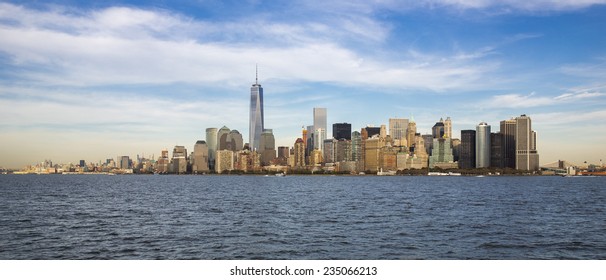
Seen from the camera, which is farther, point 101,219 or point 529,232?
point 101,219

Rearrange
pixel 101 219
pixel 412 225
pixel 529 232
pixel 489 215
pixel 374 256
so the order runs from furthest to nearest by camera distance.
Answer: pixel 489 215, pixel 101 219, pixel 412 225, pixel 529 232, pixel 374 256

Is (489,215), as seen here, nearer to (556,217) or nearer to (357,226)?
(556,217)

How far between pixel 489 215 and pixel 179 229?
80.0ft

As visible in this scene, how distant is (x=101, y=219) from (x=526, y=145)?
18376 cm

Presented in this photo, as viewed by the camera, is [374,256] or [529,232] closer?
[374,256]

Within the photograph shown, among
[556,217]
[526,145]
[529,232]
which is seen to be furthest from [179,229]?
[526,145]

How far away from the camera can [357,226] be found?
109ft
